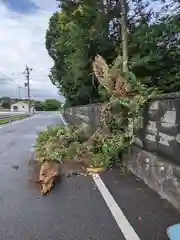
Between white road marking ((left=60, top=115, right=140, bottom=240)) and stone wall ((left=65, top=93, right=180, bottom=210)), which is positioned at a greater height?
stone wall ((left=65, top=93, right=180, bottom=210))

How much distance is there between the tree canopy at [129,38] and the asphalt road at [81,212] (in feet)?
43.6

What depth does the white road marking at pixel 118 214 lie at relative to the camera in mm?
4571

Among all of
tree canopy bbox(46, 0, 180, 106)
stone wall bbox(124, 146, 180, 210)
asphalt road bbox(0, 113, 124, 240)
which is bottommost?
asphalt road bbox(0, 113, 124, 240)

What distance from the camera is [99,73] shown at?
12.4 m

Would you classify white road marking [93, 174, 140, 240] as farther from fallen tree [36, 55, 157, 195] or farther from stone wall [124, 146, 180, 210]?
fallen tree [36, 55, 157, 195]

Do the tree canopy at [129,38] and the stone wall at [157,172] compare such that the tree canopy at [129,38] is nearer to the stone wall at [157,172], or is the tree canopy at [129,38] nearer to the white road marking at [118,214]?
the stone wall at [157,172]

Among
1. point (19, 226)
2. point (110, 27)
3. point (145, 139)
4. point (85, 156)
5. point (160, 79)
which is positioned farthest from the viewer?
point (110, 27)

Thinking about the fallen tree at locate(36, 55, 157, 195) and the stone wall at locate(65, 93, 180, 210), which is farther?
the fallen tree at locate(36, 55, 157, 195)

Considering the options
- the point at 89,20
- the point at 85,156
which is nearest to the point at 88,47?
the point at 89,20

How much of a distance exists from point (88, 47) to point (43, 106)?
434ft

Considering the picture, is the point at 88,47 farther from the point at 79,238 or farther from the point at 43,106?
the point at 43,106

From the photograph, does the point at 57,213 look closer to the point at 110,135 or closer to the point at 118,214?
the point at 118,214

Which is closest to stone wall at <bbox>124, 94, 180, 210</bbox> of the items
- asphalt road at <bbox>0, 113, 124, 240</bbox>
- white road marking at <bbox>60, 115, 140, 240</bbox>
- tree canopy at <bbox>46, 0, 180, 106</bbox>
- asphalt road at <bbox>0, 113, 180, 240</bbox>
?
asphalt road at <bbox>0, 113, 180, 240</bbox>

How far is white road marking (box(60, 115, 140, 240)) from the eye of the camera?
4571 millimetres
